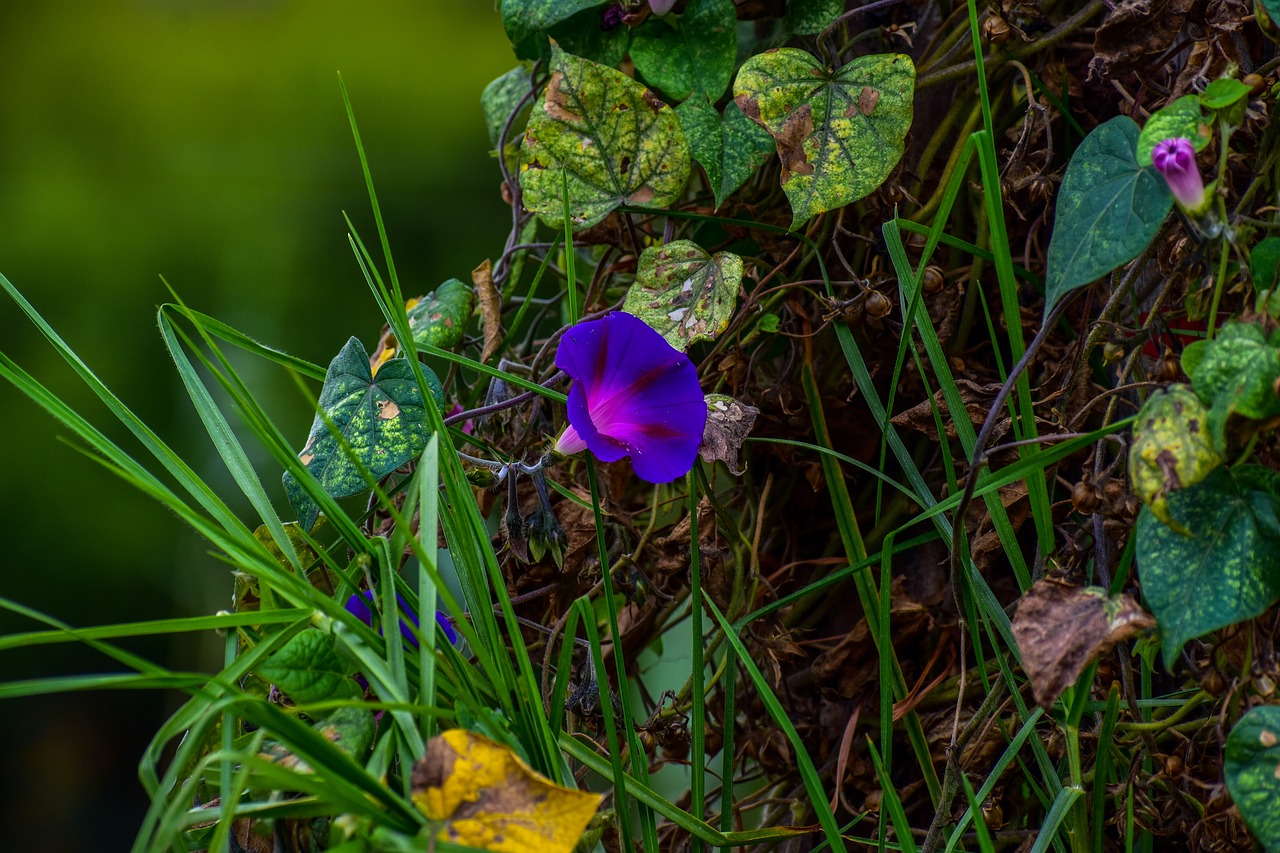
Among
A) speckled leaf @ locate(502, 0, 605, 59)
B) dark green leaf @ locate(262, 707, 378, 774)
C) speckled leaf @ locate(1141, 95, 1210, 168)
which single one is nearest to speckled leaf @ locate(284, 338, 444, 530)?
dark green leaf @ locate(262, 707, 378, 774)

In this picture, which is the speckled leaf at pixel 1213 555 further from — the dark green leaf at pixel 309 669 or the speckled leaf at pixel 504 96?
the speckled leaf at pixel 504 96

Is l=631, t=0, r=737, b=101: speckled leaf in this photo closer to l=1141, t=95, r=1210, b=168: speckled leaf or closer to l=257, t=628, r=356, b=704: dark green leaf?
l=1141, t=95, r=1210, b=168: speckled leaf

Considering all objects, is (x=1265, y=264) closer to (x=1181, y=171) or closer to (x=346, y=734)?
(x=1181, y=171)

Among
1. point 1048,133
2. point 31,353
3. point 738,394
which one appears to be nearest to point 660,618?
point 738,394

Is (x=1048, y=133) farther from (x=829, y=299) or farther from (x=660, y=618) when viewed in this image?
(x=660, y=618)

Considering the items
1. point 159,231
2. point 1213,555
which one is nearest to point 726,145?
point 1213,555

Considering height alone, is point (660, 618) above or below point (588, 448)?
below
